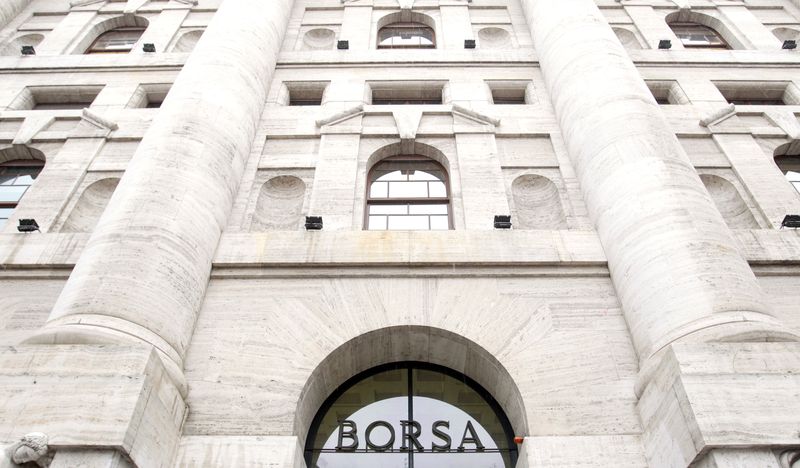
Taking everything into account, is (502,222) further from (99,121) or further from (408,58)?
(99,121)

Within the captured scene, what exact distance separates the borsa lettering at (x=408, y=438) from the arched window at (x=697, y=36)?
1548 centimetres

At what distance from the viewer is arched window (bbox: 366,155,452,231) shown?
13773 millimetres

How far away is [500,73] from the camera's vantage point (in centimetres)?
1766

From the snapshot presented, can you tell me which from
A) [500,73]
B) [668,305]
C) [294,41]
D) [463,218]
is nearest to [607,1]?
[500,73]

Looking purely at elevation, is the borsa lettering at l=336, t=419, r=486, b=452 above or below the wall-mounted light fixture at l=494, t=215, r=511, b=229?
below

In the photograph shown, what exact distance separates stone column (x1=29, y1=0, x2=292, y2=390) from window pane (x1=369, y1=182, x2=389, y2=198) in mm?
2947

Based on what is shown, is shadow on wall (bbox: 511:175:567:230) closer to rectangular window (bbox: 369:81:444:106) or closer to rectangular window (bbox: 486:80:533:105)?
rectangular window (bbox: 486:80:533:105)

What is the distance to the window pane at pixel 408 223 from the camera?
13.7m

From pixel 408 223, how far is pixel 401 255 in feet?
7.04

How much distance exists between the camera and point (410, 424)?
10.5m

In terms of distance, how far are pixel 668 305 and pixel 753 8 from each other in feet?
53.9

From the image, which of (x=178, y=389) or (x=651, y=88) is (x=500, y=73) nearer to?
(x=651, y=88)

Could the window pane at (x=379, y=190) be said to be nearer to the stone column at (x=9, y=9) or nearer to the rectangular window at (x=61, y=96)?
the rectangular window at (x=61, y=96)

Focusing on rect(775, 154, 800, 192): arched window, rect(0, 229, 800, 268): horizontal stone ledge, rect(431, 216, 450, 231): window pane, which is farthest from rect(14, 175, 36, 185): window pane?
rect(775, 154, 800, 192): arched window
